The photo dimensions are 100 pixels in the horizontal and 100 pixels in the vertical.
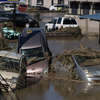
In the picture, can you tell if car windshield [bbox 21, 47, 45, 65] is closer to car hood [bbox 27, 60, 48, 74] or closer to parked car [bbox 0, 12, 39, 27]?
car hood [bbox 27, 60, 48, 74]

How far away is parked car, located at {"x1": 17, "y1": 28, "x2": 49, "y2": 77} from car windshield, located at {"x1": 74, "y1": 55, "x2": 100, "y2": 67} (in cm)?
151

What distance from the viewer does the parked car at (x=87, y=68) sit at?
11.7 metres

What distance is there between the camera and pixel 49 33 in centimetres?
2569

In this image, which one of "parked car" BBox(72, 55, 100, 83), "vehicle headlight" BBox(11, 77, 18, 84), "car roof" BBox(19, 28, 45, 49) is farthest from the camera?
"car roof" BBox(19, 28, 45, 49)

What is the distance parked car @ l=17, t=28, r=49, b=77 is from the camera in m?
13.1

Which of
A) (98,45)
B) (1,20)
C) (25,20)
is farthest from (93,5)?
(98,45)

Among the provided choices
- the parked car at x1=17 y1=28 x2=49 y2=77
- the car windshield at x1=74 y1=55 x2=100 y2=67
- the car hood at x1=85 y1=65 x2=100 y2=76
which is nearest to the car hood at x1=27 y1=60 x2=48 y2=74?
the parked car at x1=17 y1=28 x2=49 y2=77

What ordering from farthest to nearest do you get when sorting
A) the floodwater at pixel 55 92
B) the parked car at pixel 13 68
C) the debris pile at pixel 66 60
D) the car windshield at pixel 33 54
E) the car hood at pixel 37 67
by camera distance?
1. the car windshield at pixel 33 54
2. the car hood at pixel 37 67
3. the debris pile at pixel 66 60
4. the parked car at pixel 13 68
5. the floodwater at pixel 55 92

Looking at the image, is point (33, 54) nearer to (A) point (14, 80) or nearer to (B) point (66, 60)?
(B) point (66, 60)

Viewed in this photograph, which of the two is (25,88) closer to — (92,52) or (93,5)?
(92,52)

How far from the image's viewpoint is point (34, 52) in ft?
46.5

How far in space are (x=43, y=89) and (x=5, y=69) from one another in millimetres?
1828

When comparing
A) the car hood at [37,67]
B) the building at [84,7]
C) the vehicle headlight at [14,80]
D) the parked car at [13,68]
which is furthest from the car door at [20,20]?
the vehicle headlight at [14,80]

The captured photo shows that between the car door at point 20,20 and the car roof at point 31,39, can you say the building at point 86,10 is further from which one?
the car roof at point 31,39
